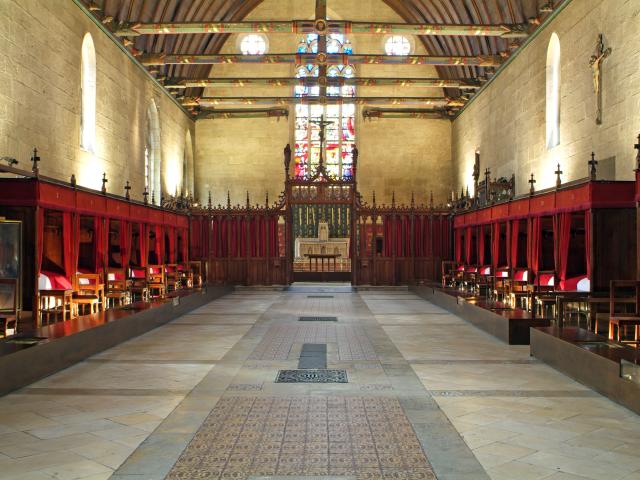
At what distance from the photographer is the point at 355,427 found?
4699mm

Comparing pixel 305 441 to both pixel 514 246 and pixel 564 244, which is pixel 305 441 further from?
pixel 514 246

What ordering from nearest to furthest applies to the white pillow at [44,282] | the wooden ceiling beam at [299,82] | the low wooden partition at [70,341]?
1. the low wooden partition at [70,341]
2. the white pillow at [44,282]
3. the wooden ceiling beam at [299,82]

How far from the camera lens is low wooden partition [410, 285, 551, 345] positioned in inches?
336

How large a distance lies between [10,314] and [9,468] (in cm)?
459

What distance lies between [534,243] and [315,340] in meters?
6.10

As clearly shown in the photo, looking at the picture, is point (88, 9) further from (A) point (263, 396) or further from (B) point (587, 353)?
(B) point (587, 353)

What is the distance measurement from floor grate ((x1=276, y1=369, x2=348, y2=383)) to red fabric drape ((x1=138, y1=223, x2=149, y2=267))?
918cm

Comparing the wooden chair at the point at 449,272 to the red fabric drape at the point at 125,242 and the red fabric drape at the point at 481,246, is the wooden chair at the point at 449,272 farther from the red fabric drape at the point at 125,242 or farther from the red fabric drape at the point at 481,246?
the red fabric drape at the point at 125,242

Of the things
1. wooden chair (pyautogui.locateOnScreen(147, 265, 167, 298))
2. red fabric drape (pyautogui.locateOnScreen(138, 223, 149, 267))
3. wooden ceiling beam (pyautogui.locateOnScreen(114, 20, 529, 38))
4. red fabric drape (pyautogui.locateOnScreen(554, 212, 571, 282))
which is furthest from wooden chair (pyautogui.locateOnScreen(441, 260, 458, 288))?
red fabric drape (pyautogui.locateOnScreen(138, 223, 149, 267))

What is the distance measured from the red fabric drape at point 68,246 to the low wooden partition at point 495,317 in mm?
6799

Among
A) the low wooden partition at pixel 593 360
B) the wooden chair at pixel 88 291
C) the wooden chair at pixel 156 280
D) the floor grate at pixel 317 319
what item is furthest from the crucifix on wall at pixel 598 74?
the wooden chair at pixel 88 291

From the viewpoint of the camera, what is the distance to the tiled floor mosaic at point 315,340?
308 inches

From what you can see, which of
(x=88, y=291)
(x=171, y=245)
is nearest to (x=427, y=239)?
(x=171, y=245)

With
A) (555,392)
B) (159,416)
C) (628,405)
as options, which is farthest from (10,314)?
(628,405)
